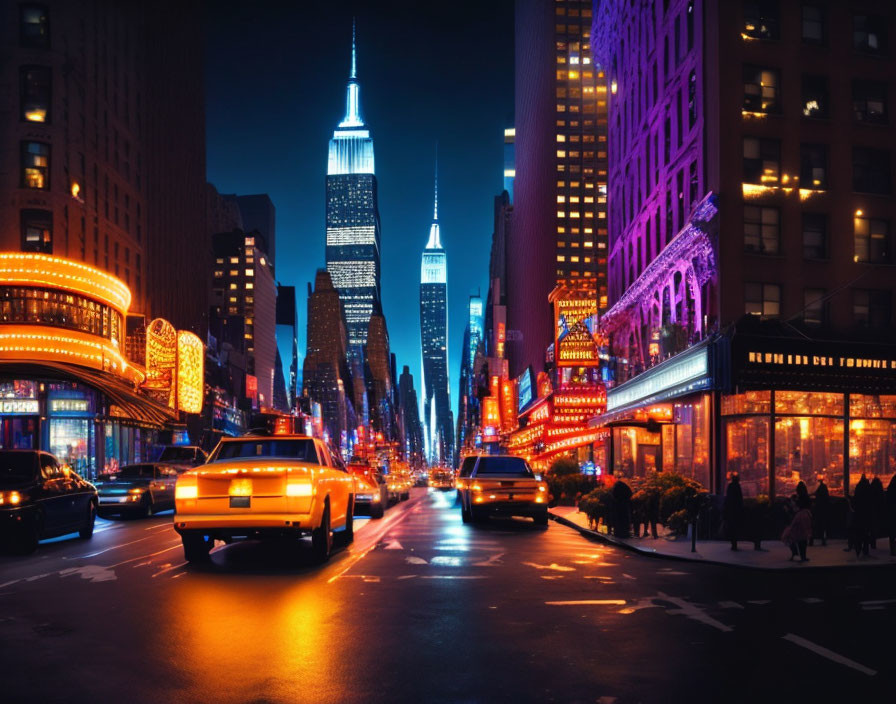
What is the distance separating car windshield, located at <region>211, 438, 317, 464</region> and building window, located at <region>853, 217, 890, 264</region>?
26.4 m

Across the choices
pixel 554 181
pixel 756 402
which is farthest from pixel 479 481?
pixel 554 181

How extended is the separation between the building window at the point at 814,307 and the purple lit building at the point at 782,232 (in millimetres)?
74

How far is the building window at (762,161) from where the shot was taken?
33.8m

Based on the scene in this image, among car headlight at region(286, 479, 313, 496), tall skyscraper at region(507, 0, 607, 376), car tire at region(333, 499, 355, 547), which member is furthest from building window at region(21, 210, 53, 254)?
tall skyscraper at region(507, 0, 607, 376)

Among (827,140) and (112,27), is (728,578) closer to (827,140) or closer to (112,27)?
(827,140)

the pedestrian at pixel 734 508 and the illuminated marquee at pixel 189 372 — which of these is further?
the illuminated marquee at pixel 189 372

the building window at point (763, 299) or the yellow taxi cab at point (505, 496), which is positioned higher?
the building window at point (763, 299)

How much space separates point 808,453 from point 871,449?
2682mm

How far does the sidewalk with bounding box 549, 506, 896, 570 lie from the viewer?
16.4 m

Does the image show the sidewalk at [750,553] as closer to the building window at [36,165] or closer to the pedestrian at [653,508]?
the pedestrian at [653,508]

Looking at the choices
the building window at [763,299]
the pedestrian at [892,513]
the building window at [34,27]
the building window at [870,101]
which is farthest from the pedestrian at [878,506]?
the building window at [34,27]

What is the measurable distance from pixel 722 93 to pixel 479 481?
18.1 m

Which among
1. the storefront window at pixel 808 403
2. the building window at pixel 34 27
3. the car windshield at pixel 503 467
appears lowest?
the car windshield at pixel 503 467

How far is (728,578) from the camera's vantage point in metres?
14.4
